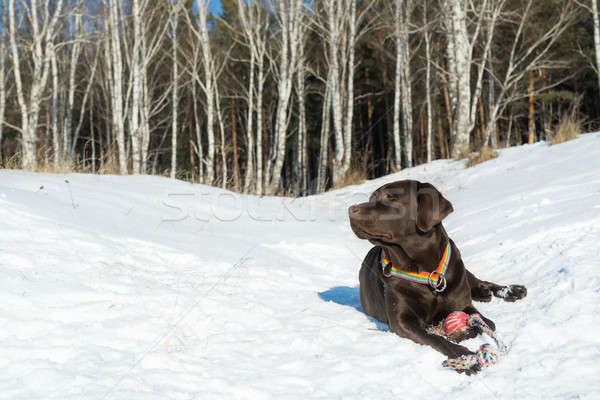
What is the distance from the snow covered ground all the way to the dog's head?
23.5 inches

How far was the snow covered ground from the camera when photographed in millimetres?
1879

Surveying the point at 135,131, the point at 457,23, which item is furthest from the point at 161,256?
the point at 135,131

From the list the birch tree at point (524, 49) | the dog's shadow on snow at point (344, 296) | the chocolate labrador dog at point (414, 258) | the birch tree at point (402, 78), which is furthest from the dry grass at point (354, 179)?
the chocolate labrador dog at point (414, 258)

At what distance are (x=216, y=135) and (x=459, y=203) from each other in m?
22.4

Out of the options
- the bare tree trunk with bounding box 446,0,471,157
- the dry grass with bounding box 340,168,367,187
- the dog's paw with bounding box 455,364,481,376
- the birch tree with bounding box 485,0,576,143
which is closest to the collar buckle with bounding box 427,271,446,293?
the dog's paw with bounding box 455,364,481,376

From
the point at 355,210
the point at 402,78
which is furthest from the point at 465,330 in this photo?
the point at 402,78

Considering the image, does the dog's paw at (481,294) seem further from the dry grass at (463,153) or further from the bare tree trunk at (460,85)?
the bare tree trunk at (460,85)

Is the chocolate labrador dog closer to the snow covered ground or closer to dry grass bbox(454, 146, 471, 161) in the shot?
the snow covered ground

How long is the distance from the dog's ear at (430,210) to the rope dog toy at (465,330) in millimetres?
554

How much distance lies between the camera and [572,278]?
107 inches

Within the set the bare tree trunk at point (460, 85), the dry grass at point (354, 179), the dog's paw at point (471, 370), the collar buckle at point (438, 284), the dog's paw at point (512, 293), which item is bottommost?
the dog's paw at point (471, 370)

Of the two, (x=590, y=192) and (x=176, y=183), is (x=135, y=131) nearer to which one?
(x=176, y=183)

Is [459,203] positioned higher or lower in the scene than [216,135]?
lower

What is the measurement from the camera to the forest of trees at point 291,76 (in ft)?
42.5
